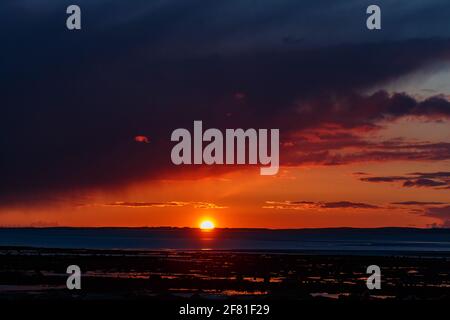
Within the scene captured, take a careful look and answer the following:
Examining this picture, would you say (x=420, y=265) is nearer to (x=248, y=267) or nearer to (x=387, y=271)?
(x=387, y=271)

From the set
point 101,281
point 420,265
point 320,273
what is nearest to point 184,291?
point 101,281

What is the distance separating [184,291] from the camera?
45750 millimetres

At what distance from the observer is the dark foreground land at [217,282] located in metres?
42.7

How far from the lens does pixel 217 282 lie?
51219mm

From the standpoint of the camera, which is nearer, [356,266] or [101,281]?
[101,281]

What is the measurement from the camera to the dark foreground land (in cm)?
4266
